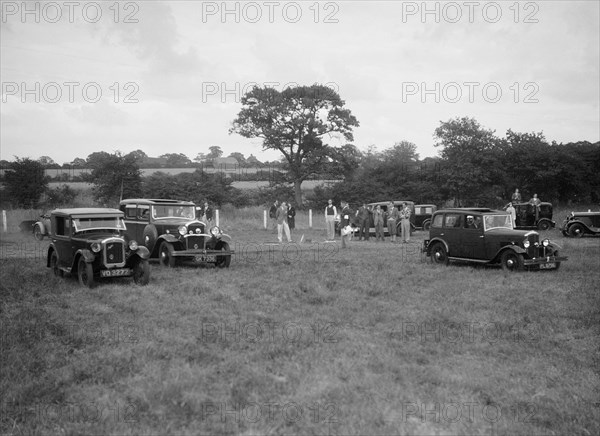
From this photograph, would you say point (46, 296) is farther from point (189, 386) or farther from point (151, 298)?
point (189, 386)

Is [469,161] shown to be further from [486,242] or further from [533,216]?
[486,242]

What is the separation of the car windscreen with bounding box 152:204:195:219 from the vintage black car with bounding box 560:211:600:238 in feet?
58.3

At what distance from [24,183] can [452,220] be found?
2873cm

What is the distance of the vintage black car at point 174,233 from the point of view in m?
13.5

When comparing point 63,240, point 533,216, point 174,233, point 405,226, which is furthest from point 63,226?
point 533,216

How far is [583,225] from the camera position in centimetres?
2377

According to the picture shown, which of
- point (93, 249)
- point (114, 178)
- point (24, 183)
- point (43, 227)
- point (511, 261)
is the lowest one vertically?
point (511, 261)

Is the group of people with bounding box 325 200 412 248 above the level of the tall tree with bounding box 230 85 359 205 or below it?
below

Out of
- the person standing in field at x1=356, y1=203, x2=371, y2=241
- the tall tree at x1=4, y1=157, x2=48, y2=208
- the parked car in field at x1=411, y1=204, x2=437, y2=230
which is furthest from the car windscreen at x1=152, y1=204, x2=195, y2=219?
the tall tree at x1=4, y1=157, x2=48, y2=208

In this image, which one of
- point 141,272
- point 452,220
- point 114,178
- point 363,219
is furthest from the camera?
point 114,178

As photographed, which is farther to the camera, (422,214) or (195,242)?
(422,214)

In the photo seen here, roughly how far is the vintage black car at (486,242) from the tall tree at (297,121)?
28.4 m

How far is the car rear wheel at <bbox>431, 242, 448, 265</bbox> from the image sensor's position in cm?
1459

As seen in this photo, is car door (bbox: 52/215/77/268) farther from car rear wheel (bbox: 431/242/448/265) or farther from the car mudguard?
car rear wheel (bbox: 431/242/448/265)
